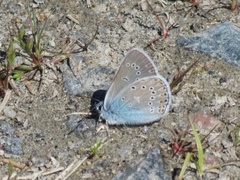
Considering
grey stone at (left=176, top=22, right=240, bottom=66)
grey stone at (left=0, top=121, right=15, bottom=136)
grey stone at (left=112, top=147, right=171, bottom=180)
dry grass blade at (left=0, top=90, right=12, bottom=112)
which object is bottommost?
grey stone at (left=112, top=147, right=171, bottom=180)

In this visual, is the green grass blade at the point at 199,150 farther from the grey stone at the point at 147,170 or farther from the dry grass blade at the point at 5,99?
the dry grass blade at the point at 5,99

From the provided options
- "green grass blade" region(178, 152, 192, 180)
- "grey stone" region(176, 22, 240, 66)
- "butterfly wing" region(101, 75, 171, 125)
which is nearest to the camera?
"green grass blade" region(178, 152, 192, 180)

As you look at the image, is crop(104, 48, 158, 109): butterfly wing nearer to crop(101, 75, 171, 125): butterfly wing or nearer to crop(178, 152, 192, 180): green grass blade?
crop(101, 75, 171, 125): butterfly wing

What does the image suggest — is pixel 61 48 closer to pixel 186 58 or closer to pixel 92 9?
pixel 92 9

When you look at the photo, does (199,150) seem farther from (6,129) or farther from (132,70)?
(6,129)

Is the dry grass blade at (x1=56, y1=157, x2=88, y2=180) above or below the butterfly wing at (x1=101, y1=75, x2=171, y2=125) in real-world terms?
below

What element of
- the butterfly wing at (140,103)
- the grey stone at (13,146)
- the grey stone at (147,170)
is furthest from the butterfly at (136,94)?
the grey stone at (13,146)

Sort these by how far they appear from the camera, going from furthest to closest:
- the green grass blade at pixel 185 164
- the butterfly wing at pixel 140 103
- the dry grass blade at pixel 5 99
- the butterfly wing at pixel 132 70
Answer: the dry grass blade at pixel 5 99 < the butterfly wing at pixel 140 103 < the butterfly wing at pixel 132 70 < the green grass blade at pixel 185 164

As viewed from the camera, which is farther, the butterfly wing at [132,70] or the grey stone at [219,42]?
the grey stone at [219,42]

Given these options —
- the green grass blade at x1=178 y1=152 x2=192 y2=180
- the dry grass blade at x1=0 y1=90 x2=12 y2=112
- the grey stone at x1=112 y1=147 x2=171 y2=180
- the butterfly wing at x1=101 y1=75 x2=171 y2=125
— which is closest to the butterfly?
the butterfly wing at x1=101 y1=75 x2=171 y2=125
